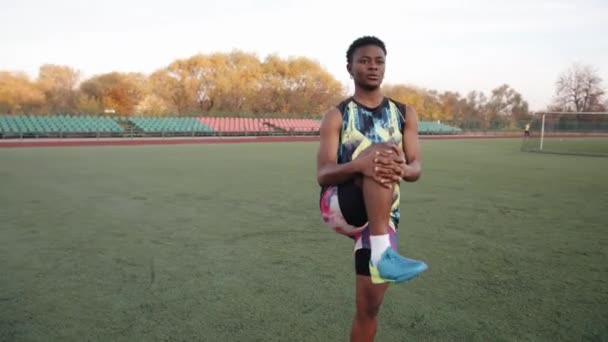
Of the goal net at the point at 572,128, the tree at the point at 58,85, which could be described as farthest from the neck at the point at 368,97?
the tree at the point at 58,85

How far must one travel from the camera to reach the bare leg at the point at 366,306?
86.5 inches

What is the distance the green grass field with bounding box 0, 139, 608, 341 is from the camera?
3182 millimetres

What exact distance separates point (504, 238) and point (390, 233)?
403cm

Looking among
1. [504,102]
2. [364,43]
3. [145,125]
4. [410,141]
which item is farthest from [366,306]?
[504,102]

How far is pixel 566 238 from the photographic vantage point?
557 centimetres

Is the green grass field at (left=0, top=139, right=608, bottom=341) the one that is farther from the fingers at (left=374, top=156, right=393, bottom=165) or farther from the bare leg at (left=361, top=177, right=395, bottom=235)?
the fingers at (left=374, top=156, right=393, bottom=165)

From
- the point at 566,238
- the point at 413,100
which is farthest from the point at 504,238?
the point at 413,100

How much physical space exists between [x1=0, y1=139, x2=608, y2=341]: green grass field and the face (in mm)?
1718

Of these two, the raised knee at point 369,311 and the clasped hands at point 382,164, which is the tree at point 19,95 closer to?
the raised knee at point 369,311

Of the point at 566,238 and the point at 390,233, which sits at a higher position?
the point at 390,233

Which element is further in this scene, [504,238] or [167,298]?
[504,238]

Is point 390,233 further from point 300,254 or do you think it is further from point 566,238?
point 566,238

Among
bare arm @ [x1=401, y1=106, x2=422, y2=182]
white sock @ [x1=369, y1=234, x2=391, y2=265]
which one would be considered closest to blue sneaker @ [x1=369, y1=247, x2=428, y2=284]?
white sock @ [x1=369, y1=234, x2=391, y2=265]

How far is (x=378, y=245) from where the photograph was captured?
6.60 feet
